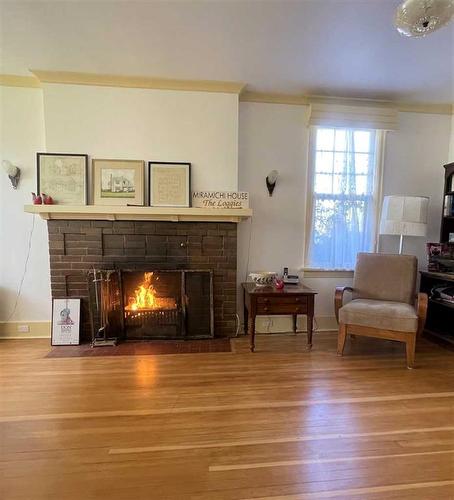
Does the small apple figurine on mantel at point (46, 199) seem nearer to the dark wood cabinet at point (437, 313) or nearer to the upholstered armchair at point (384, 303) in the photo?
the upholstered armchair at point (384, 303)

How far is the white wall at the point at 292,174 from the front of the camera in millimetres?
3133

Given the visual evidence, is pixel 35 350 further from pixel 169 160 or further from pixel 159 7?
→ pixel 159 7

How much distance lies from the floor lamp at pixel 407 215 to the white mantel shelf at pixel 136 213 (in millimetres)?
1410

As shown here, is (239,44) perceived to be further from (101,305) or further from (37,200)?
(101,305)

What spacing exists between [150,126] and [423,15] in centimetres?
224

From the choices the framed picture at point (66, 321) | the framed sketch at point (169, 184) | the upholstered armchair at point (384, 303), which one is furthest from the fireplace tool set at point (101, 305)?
the upholstered armchair at point (384, 303)

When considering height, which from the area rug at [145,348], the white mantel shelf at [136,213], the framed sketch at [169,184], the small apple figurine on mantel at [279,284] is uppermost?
the framed sketch at [169,184]

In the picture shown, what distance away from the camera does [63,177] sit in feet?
9.25

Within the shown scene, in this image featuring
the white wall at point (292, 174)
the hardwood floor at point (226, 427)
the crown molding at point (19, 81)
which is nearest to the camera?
the hardwood floor at point (226, 427)

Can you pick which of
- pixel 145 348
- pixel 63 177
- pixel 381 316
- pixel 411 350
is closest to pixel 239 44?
pixel 63 177

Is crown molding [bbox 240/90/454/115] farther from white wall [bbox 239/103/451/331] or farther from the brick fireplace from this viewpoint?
the brick fireplace

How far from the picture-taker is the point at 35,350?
8.98 feet

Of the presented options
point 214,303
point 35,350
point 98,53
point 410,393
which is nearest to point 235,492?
point 410,393

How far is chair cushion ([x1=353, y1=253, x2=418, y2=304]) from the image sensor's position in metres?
2.91
